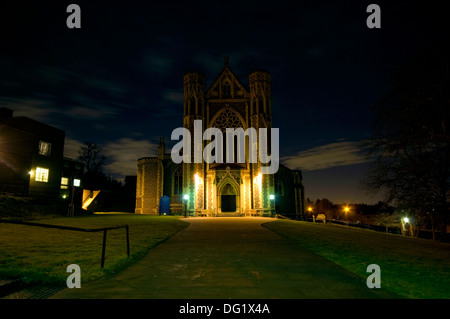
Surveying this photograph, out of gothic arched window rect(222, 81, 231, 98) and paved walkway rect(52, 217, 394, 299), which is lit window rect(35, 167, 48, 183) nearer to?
gothic arched window rect(222, 81, 231, 98)

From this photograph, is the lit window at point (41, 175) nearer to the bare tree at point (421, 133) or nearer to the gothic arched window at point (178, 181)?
the gothic arched window at point (178, 181)

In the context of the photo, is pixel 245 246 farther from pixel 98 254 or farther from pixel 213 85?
pixel 213 85

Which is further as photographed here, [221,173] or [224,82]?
[224,82]

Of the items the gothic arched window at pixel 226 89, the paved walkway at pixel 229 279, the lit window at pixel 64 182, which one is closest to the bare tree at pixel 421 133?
the paved walkway at pixel 229 279

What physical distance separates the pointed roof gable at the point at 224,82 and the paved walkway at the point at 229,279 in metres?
31.3

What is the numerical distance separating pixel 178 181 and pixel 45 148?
17.1 m

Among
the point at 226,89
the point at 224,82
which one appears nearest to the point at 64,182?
the point at 226,89

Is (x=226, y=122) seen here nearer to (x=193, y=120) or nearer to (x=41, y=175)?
(x=193, y=120)

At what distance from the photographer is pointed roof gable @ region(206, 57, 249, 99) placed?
1459 inches

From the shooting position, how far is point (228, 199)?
3578cm

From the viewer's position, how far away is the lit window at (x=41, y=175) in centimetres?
3008

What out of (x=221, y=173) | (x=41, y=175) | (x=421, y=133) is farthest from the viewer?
(x=221, y=173)

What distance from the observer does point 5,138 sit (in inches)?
1110
